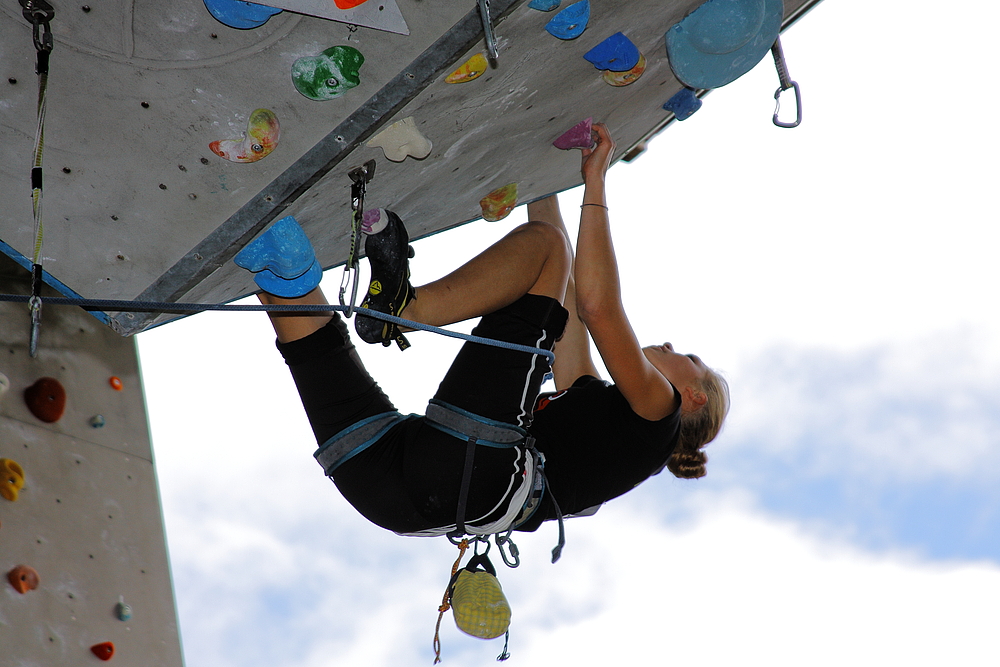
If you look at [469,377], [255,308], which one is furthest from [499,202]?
[255,308]

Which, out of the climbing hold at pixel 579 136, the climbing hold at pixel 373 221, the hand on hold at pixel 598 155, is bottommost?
the climbing hold at pixel 373 221

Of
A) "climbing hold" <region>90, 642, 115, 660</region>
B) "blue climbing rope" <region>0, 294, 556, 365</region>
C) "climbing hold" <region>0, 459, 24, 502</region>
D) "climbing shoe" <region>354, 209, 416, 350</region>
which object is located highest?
"climbing shoe" <region>354, 209, 416, 350</region>

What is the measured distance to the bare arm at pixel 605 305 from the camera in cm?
164

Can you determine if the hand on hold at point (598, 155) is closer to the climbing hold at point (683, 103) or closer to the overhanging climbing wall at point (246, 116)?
the overhanging climbing wall at point (246, 116)

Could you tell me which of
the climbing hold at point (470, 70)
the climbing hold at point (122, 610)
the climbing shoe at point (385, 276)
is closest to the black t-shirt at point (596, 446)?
the climbing shoe at point (385, 276)

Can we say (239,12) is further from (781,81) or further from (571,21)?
(781,81)

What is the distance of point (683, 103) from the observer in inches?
77.4

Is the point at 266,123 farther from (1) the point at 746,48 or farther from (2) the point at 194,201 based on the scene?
(1) the point at 746,48

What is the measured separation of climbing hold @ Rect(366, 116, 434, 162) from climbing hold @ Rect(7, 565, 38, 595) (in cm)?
115

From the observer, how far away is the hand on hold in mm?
1780

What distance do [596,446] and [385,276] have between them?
1.89ft

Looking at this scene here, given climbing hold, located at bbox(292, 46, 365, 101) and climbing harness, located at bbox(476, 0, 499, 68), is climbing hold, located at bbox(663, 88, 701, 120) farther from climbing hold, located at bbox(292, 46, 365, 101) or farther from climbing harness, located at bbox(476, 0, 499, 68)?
climbing hold, located at bbox(292, 46, 365, 101)

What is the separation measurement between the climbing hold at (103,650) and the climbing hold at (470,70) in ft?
4.67

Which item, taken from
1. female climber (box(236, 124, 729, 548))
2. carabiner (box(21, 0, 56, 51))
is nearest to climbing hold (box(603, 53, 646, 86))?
female climber (box(236, 124, 729, 548))
